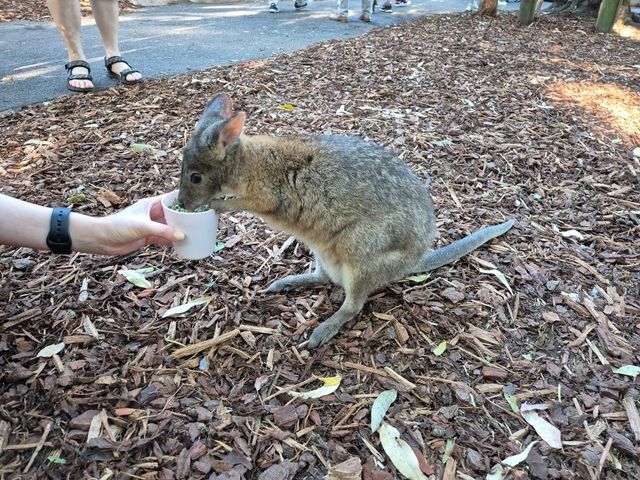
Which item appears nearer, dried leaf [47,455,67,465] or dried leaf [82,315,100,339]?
dried leaf [47,455,67,465]

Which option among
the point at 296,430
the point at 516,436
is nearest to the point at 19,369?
the point at 296,430

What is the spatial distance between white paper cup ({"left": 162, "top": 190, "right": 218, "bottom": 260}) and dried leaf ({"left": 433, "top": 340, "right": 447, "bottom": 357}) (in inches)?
44.5

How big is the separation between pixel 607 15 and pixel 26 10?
962 cm

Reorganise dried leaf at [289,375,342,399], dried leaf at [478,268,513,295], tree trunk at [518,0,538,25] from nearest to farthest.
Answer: dried leaf at [289,375,342,399] < dried leaf at [478,268,513,295] < tree trunk at [518,0,538,25]

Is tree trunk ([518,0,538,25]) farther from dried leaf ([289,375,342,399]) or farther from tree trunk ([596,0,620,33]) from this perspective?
dried leaf ([289,375,342,399])

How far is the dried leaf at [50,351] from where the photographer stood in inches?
85.4

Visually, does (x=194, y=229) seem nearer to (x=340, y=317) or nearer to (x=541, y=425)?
(x=340, y=317)

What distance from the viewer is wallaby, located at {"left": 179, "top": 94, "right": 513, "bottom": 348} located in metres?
2.40

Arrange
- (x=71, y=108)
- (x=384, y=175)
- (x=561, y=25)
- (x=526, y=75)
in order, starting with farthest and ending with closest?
(x=561, y=25) < (x=526, y=75) < (x=71, y=108) < (x=384, y=175)

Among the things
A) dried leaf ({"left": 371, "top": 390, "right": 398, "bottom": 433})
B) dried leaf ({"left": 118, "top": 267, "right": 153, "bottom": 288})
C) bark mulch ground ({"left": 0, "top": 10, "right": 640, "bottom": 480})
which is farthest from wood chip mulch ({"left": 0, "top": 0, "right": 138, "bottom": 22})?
dried leaf ({"left": 371, "top": 390, "right": 398, "bottom": 433})

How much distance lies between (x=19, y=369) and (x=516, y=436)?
6.61 feet

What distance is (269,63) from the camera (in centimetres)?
593

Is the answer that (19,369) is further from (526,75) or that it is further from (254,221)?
(526,75)

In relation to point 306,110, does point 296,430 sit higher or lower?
lower
